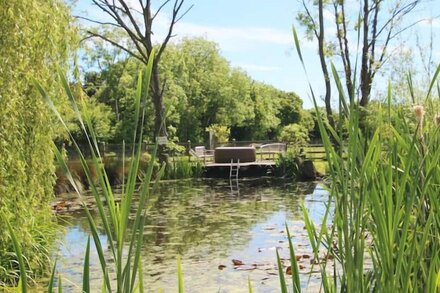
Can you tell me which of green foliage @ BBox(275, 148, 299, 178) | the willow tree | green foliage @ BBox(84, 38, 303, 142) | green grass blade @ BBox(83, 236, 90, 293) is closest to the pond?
the willow tree

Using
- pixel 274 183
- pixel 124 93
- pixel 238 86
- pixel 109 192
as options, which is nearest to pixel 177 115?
pixel 124 93

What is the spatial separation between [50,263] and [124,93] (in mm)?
30225

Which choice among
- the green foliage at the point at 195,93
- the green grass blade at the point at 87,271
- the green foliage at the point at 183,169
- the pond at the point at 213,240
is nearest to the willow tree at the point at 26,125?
the pond at the point at 213,240

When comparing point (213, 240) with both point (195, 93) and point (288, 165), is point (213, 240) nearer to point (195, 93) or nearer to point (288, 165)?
point (288, 165)

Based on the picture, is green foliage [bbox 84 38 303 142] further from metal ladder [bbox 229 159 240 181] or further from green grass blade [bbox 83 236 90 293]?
green grass blade [bbox 83 236 90 293]

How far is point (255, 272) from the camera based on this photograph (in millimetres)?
5703

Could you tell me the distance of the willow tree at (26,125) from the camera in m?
4.78

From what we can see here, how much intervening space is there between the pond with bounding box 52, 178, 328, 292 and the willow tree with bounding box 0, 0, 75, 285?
0.49 meters

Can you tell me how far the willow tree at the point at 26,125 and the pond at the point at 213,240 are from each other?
0.49 metres

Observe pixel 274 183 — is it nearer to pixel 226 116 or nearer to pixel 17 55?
pixel 17 55

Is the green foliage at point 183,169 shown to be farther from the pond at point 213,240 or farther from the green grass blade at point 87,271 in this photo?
the green grass blade at point 87,271

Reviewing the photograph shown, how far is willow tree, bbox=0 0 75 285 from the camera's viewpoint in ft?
15.7

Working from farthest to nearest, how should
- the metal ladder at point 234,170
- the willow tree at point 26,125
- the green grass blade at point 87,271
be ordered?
the metal ladder at point 234,170, the willow tree at point 26,125, the green grass blade at point 87,271

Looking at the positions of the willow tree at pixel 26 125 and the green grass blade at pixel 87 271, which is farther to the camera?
the willow tree at pixel 26 125
